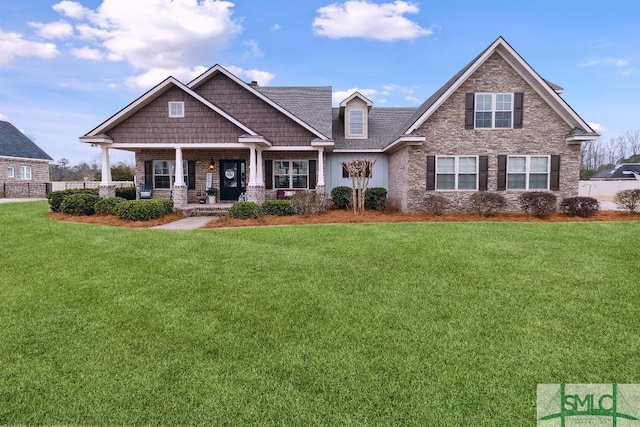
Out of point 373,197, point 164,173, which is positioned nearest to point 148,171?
point 164,173

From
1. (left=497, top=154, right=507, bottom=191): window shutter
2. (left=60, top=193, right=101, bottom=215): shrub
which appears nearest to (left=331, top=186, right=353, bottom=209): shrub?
(left=497, top=154, right=507, bottom=191): window shutter

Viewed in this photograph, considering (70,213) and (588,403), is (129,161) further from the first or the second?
(588,403)

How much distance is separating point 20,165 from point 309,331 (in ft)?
119

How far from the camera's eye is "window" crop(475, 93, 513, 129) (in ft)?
51.2

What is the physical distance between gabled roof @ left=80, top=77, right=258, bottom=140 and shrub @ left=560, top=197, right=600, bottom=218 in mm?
12785

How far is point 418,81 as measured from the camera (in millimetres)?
26172

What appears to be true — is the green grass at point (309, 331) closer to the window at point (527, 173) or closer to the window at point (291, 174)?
the window at point (527, 173)

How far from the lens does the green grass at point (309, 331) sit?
132 inches

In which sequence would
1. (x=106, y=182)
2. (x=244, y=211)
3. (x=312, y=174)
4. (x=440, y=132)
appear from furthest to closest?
(x=312, y=174), (x=106, y=182), (x=440, y=132), (x=244, y=211)

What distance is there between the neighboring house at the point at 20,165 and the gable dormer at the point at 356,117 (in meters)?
26.3

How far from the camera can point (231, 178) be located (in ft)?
64.3

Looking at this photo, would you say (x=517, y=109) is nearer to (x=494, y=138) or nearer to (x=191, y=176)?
(x=494, y=138)

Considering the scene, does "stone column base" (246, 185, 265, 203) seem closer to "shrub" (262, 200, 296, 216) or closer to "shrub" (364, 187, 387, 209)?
"shrub" (262, 200, 296, 216)

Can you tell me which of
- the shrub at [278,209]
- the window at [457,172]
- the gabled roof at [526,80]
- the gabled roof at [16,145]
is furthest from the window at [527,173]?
the gabled roof at [16,145]
